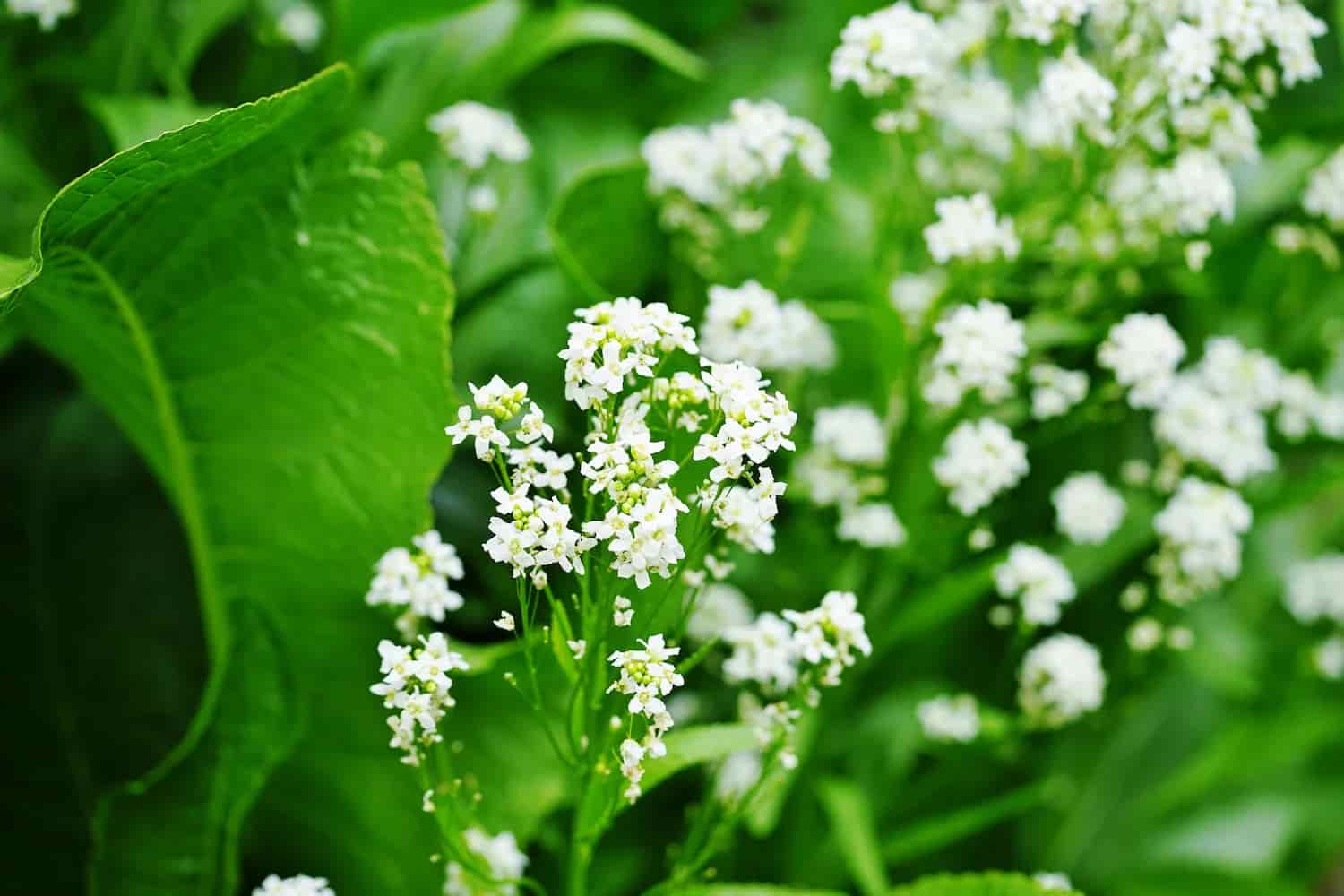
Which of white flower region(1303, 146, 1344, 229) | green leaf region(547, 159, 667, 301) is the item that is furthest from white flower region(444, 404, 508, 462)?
white flower region(1303, 146, 1344, 229)

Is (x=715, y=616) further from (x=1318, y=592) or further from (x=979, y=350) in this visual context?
(x=1318, y=592)

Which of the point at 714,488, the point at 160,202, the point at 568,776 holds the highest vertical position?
the point at 160,202

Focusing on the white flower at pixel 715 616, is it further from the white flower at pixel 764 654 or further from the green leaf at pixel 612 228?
the green leaf at pixel 612 228

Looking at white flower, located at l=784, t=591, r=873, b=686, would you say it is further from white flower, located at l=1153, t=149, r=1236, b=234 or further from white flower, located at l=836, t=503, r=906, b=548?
white flower, located at l=1153, t=149, r=1236, b=234

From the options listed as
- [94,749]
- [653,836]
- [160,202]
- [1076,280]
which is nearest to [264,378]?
[160,202]

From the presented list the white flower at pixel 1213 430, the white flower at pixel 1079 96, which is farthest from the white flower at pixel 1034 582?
the white flower at pixel 1079 96

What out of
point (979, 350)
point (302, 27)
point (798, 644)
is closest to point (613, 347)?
point (798, 644)

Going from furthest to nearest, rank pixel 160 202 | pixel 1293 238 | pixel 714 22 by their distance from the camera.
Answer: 1. pixel 714 22
2. pixel 1293 238
3. pixel 160 202

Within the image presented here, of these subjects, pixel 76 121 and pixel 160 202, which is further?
pixel 76 121

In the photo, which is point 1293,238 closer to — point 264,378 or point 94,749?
point 264,378
